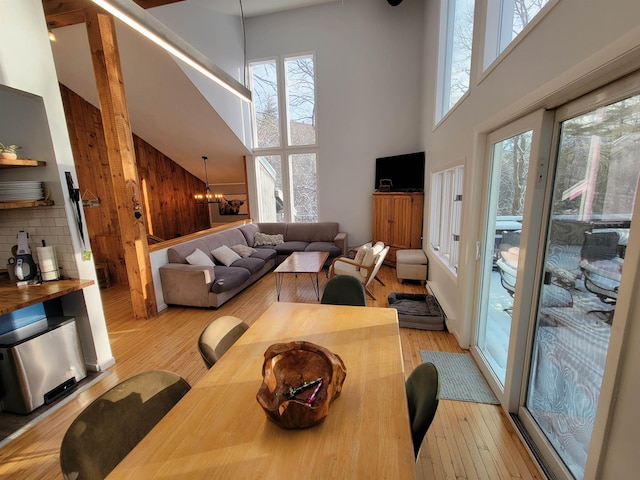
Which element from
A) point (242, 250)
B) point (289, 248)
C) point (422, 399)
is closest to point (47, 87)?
point (422, 399)

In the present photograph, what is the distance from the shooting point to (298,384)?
1.12 m

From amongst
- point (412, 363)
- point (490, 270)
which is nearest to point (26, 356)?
point (412, 363)

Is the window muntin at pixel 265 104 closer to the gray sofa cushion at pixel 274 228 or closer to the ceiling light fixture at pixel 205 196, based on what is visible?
the ceiling light fixture at pixel 205 196

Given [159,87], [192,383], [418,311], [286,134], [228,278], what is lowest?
[192,383]

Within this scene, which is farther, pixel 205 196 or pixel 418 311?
pixel 205 196

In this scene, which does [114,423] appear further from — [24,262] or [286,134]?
[286,134]

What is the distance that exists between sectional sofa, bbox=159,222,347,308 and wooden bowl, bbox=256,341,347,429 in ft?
8.77

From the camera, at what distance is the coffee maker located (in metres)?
2.18

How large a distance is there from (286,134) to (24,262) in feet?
16.0

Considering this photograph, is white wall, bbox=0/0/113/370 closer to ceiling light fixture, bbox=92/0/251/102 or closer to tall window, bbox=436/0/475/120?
ceiling light fixture, bbox=92/0/251/102

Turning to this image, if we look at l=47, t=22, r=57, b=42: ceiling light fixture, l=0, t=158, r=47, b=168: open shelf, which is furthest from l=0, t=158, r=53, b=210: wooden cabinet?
l=47, t=22, r=57, b=42: ceiling light fixture

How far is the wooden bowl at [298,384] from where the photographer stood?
957mm

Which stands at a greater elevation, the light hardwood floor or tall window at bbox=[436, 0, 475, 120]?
tall window at bbox=[436, 0, 475, 120]

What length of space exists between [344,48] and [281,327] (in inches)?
229
